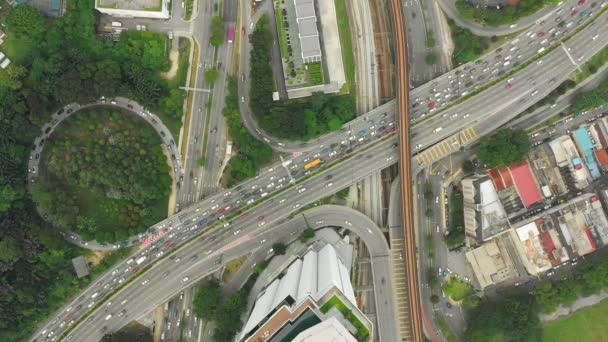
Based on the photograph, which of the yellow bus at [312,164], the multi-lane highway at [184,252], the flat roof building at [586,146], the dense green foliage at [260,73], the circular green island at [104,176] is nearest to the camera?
the circular green island at [104,176]

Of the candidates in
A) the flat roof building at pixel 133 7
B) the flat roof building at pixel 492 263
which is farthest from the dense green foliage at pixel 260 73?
the flat roof building at pixel 492 263

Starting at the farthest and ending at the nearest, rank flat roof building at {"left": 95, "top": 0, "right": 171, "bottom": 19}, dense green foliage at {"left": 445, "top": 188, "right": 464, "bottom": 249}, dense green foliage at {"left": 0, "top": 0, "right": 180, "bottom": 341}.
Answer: dense green foliage at {"left": 445, "top": 188, "right": 464, "bottom": 249} < flat roof building at {"left": 95, "top": 0, "right": 171, "bottom": 19} < dense green foliage at {"left": 0, "top": 0, "right": 180, "bottom": 341}

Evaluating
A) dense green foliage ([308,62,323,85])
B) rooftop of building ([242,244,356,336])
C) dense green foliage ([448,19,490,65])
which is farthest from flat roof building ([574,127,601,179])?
rooftop of building ([242,244,356,336])

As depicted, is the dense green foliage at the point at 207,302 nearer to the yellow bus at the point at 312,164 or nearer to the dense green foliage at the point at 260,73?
the yellow bus at the point at 312,164

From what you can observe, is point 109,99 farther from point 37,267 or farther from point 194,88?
point 37,267

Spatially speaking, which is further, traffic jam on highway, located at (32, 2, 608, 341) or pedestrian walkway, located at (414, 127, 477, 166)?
pedestrian walkway, located at (414, 127, 477, 166)

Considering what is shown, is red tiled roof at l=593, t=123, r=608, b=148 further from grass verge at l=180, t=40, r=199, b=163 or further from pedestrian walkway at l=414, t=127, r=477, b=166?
grass verge at l=180, t=40, r=199, b=163
